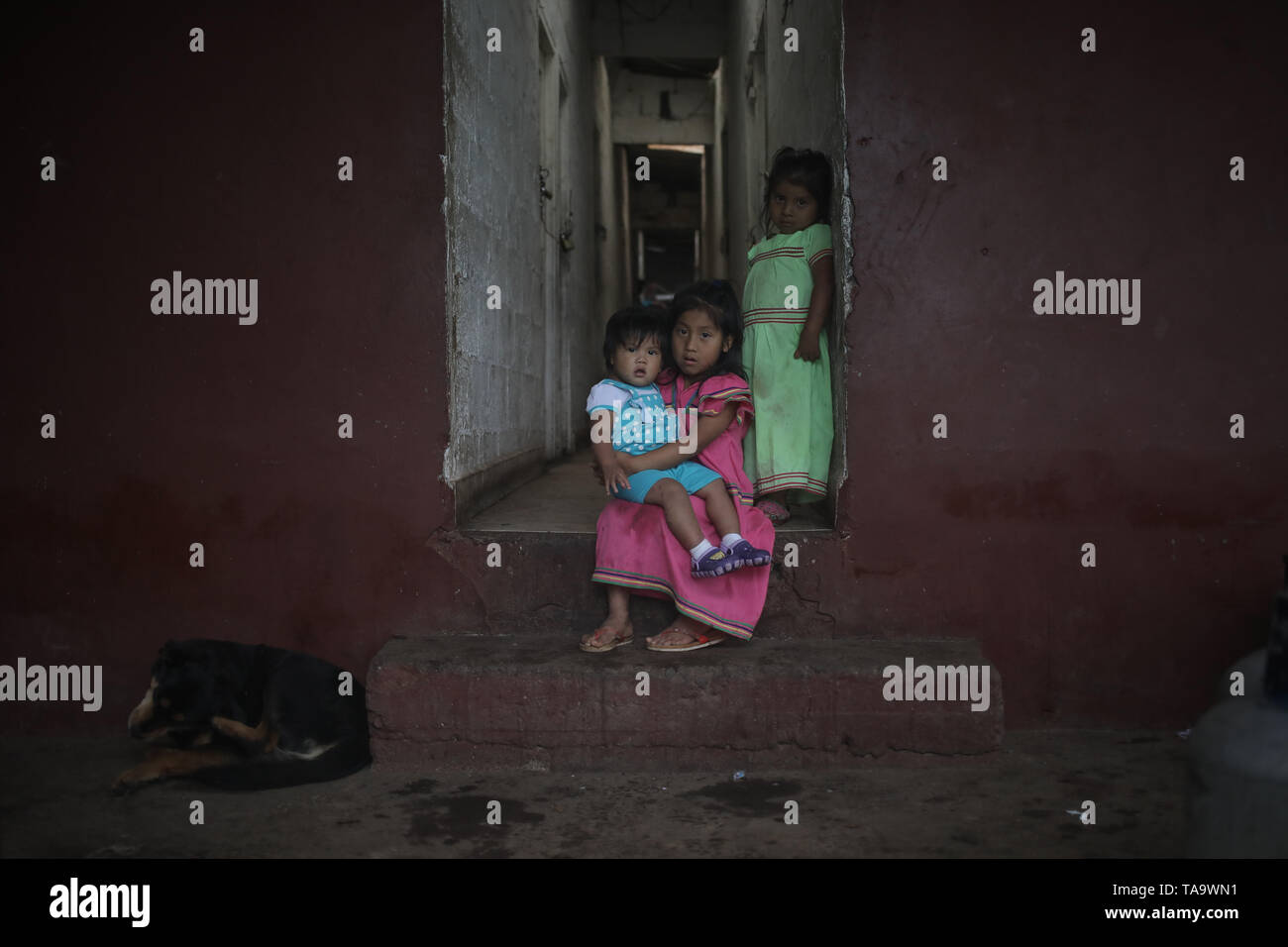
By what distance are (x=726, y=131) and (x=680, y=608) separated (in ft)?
26.7

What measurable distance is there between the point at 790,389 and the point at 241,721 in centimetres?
227

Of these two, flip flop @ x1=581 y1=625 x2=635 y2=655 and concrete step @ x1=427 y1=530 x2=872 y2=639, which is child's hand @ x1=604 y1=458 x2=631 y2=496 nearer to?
concrete step @ x1=427 y1=530 x2=872 y2=639

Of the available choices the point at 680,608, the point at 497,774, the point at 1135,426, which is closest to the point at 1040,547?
the point at 1135,426

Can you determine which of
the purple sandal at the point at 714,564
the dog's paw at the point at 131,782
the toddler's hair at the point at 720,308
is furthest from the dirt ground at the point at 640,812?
the toddler's hair at the point at 720,308

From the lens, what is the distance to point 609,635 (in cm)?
342

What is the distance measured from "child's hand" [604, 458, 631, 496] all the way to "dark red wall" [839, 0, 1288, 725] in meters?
0.80

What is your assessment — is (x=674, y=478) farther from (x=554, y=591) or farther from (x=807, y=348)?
(x=807, y=348)

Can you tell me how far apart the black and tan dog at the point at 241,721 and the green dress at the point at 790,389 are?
1793mm

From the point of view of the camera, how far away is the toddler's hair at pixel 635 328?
3549mm

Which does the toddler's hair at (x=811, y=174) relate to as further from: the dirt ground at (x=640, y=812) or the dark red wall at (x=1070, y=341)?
the dirt ground at (x=640, y=812)

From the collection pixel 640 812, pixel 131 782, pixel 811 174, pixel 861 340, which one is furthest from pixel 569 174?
pixel 640 812

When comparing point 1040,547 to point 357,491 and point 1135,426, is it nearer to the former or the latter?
point 1135,426

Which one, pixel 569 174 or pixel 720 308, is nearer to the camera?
pixel 720 308

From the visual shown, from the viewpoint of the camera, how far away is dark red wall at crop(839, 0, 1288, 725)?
350 centimetres
